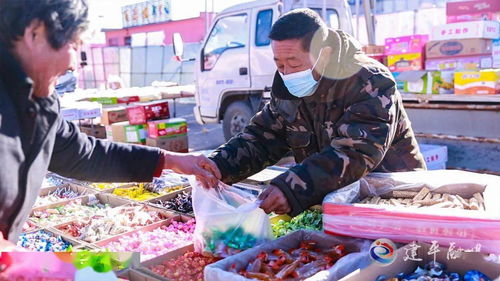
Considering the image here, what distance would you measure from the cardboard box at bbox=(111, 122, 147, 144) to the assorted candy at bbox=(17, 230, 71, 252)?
159 inches

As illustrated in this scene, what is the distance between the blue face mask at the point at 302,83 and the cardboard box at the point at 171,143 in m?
4.77

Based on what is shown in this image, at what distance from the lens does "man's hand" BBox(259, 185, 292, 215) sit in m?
2.07

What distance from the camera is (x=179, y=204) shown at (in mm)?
3734

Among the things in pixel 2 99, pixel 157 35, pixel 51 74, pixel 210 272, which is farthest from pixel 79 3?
pixel 157 35

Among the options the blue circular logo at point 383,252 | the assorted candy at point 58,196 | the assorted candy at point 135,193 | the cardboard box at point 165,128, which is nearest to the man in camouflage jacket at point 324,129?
the blue circular logo at point 383,252

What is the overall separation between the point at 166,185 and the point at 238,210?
2239 mm

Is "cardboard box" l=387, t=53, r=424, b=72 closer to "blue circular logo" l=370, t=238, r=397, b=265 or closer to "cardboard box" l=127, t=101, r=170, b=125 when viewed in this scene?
"cardboard box" l=127, t=101, r=170, b=125

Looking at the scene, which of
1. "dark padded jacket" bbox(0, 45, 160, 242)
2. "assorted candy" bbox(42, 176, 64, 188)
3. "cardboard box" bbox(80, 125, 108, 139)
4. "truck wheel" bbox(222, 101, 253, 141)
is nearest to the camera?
"dark padded jacket" bbox(0, 45, 160, 242)

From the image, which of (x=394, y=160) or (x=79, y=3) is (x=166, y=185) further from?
(x=79, y=3)

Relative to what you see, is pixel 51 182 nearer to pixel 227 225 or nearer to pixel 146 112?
pixel 146 112

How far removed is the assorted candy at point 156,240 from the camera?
9.60 feet

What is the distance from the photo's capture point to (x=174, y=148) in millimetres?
7117

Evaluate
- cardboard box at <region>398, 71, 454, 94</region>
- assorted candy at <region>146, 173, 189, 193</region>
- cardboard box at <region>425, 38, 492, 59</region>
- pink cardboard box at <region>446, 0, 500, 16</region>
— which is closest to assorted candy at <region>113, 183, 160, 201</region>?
assorted candy at <region>146, 173, 189, 193</region>

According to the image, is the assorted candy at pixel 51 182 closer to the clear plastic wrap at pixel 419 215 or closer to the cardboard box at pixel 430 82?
the clear plastic wrap at pixel 419 215
